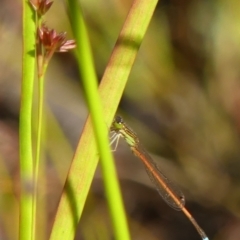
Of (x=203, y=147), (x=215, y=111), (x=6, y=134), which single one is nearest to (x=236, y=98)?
(x=215, y=111)

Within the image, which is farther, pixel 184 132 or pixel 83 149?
pixel 184 132

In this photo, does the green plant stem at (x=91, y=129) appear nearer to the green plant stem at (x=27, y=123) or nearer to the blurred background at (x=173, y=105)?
the green plant stem at (x=27, y=123)

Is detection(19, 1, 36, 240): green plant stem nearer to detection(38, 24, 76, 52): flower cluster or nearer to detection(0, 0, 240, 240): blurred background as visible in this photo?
detection(38, 24, 76, 52): flower cluster

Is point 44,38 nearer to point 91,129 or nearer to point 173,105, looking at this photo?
point 91,129

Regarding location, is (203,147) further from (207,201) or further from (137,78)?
(137,78)

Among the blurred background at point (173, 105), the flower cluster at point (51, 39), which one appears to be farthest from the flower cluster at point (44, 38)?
the blurred background at point (173, 105)

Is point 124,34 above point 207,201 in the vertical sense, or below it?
Answer: above

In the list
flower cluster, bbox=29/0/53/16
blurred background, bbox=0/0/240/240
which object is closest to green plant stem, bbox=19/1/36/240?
flower cluster, bbox=29/0/53/16

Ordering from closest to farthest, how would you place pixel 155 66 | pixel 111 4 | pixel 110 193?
pixel 110 193 < pixel 111 4 < pixel 155 66
